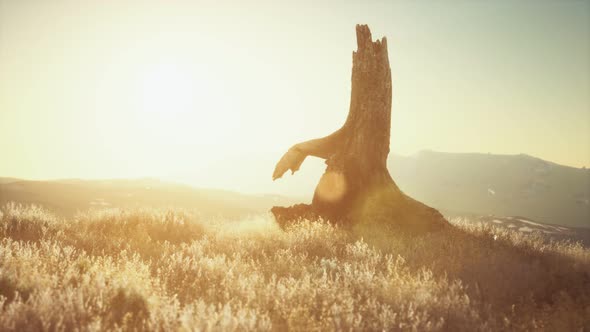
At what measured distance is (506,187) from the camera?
16500 centimetres

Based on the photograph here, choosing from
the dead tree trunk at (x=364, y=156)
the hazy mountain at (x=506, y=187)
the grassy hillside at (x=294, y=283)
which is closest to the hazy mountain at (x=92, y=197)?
the dead tree trunk at (x=364, y=156)

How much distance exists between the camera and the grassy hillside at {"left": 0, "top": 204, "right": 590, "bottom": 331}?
393 centimetres

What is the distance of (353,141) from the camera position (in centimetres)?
1198

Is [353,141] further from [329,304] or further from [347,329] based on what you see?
[347,329]

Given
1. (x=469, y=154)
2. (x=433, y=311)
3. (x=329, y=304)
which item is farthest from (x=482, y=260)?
(x=469, y=154)

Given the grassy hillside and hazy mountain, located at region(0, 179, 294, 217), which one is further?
hazy mountain, located at region(0, 179, 294, 217)

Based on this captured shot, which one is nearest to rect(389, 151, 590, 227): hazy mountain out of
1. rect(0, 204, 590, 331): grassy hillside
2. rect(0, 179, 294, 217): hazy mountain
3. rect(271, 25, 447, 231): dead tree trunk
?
rect(0, 179, 294, 217): hazy mountain

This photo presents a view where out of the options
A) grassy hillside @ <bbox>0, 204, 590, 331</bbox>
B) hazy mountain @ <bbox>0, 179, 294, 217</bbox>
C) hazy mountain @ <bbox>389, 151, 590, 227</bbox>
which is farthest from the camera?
hazy mountain @ <bbox>389, 151, 590, 227</bbox>

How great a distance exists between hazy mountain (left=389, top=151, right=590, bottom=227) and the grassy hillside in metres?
145

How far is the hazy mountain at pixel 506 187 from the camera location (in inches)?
5896

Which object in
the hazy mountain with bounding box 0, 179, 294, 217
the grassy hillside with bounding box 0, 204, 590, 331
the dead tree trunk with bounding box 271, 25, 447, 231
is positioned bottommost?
the hazy mountain with bounding box 0, 179, 294, 217

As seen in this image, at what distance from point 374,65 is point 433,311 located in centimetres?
866

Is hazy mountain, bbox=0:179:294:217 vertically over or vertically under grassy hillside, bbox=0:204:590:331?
under

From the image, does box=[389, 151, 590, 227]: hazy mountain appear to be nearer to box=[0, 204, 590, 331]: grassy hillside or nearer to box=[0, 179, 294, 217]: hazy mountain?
box=[0, 179, 294, 217]: hazy mountain
